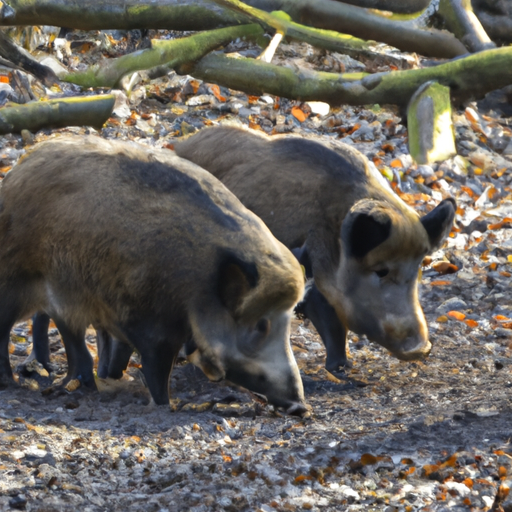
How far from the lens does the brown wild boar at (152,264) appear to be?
16.9 feet

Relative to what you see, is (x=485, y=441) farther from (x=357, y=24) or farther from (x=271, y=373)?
(x=357, y=24)

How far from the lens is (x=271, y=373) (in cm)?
530

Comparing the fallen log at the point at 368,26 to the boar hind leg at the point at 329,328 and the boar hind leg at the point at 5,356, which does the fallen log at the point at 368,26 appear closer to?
the boar hind leg at the point at 329,328

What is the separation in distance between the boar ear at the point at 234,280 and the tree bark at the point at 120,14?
8.05 metres

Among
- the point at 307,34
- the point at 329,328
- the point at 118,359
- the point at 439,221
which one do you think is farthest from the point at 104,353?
the point at 307,34

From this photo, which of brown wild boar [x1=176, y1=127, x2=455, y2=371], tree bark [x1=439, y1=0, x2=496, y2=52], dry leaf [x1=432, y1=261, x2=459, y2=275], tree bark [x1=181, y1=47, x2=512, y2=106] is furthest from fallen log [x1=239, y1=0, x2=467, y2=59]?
brown wild boar [x1=176, y1=127, x2=455, y2=371]

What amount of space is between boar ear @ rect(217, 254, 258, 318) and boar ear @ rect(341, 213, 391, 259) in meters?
1.12

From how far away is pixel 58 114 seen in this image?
9.98 meters

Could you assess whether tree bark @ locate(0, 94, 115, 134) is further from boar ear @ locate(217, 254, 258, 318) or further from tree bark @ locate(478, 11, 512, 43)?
tree bark @ locate(478, 11, 512, 43)

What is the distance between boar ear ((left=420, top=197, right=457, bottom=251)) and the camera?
6145mm

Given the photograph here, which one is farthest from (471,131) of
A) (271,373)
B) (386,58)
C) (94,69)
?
(271,373)

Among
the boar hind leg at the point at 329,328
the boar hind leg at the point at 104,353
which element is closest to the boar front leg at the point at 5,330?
the boar hind leg at the point at 104,353

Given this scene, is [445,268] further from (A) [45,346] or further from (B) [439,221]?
(A) [45,346]

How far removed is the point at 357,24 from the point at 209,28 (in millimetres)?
2382
